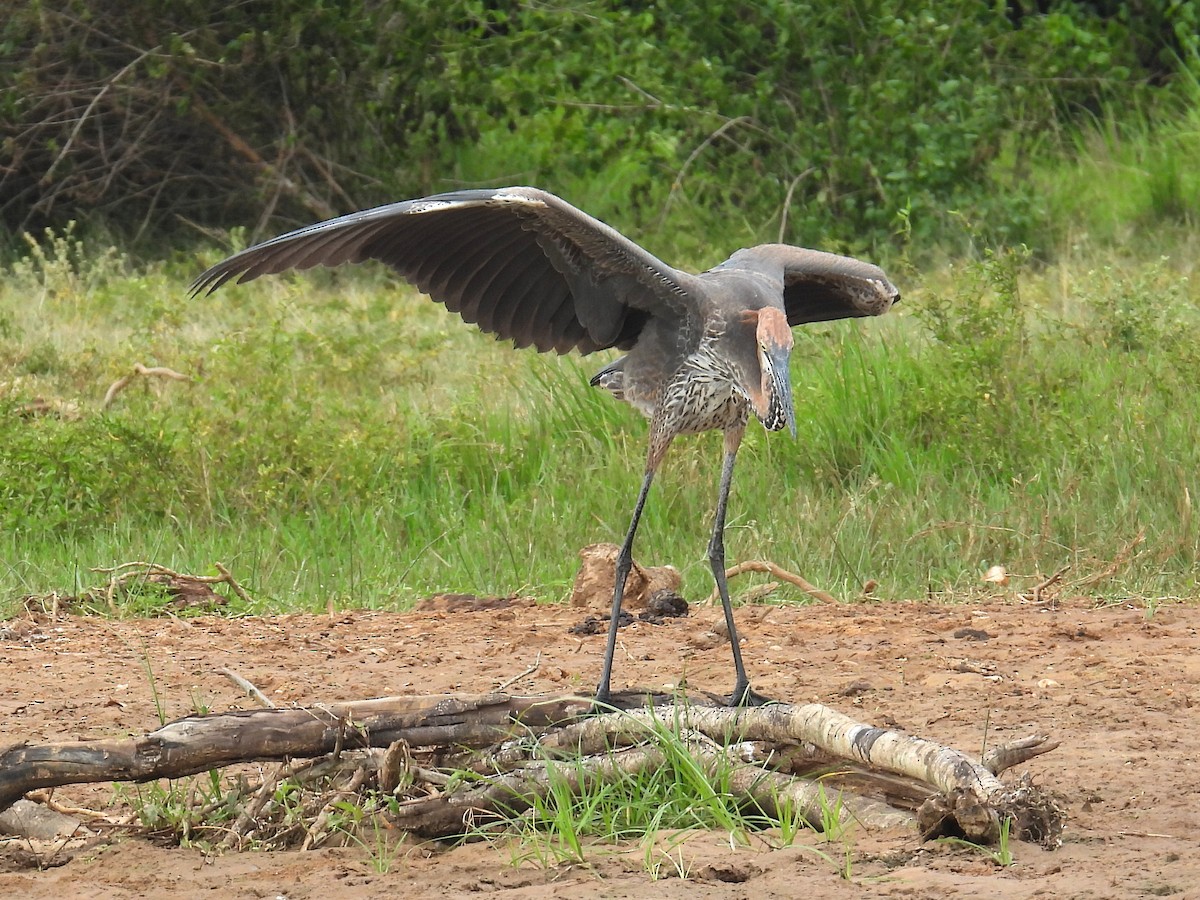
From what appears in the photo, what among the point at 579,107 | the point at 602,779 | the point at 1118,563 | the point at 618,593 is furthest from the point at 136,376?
the point at 602,779

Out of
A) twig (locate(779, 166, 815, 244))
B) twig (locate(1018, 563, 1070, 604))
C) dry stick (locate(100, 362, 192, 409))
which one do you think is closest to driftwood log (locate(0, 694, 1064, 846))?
twig (locate(1018, 563, 1070, 604))

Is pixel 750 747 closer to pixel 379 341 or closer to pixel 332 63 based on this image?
pixel 379 341

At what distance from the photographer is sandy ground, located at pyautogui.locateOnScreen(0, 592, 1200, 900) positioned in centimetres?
312

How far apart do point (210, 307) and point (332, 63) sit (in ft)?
7.21

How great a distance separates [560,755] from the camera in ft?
11.8

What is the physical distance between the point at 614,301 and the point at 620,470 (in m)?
2.20

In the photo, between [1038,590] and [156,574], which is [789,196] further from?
[156,574]

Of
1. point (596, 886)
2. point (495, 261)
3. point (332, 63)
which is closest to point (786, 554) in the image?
point (495, 261)

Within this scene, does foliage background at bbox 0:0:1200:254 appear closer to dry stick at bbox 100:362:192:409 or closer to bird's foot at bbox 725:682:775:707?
dry stick at bbox 100:362:192:409

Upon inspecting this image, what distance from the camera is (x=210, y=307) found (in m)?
9.27

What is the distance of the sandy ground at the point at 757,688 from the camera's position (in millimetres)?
3115

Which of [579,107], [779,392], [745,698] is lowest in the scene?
[745,698]

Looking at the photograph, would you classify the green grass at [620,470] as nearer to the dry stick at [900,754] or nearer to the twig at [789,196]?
the twig at [789,196]

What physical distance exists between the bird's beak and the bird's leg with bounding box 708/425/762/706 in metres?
0.31
